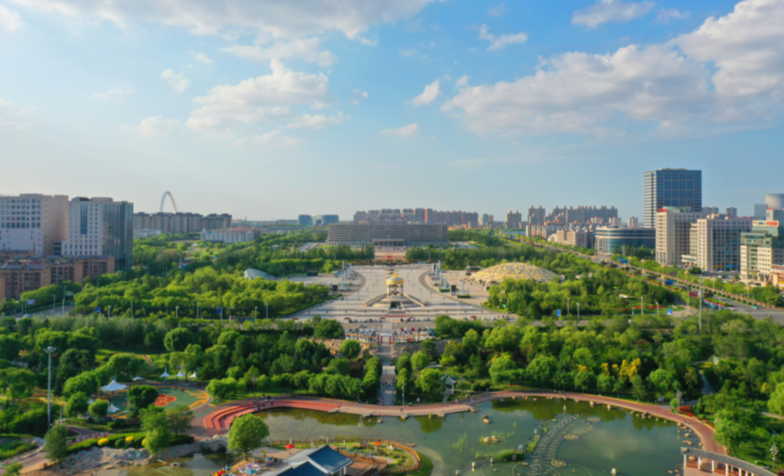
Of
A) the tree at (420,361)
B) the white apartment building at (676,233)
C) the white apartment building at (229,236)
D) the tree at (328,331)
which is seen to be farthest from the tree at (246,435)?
the white apartment building at (229,236)

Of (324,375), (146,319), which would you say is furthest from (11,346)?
(324,375)

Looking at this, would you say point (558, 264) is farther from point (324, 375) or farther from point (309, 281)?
point (324, 375)

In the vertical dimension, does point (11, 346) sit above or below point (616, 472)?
above

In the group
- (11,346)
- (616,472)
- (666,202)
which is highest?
(666,202)

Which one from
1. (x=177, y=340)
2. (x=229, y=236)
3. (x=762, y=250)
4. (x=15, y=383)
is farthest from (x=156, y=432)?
(x=229, y=236)

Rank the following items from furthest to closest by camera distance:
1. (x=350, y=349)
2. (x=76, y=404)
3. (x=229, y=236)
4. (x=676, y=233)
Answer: (x=229, y=236), (x=676, y=233), (x=350, y=349), (x=76, y=404)

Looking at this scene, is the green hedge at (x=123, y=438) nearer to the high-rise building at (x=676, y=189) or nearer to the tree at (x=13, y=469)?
the tree at (x=13, y=469)

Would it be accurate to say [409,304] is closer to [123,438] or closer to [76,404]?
[76,404]
